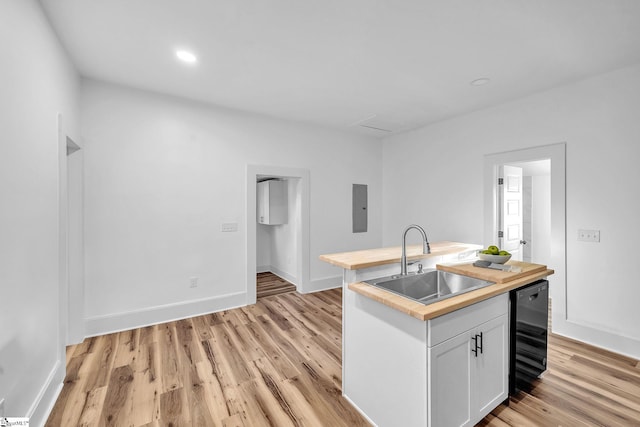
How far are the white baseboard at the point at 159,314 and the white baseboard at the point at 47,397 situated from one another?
0.86 metres

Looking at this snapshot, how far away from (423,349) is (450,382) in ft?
0.98

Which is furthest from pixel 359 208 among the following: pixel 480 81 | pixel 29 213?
pixel 29 213

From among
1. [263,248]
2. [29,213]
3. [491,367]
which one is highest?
[29,213]

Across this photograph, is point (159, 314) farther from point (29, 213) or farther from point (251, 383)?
point (29, 213)

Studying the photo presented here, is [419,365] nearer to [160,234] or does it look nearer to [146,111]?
[160,234]

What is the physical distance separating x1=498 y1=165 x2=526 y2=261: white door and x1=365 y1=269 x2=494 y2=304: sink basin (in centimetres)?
198

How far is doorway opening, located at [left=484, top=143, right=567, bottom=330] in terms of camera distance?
3.04m

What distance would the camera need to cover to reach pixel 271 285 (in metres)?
4.85

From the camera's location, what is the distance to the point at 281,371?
2.33 meters

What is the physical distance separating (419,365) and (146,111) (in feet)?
11.9

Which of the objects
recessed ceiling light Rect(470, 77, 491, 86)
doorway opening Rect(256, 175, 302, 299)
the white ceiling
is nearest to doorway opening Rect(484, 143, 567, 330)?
the white ceiling

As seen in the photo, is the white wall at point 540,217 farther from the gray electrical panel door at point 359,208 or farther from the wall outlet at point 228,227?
the wall outlet at point 228,227

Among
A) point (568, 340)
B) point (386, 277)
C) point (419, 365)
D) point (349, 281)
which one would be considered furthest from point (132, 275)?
point (568, 340)

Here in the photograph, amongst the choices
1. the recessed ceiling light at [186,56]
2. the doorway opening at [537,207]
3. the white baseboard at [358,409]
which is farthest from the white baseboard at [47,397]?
the doorway opening at [537,207]
